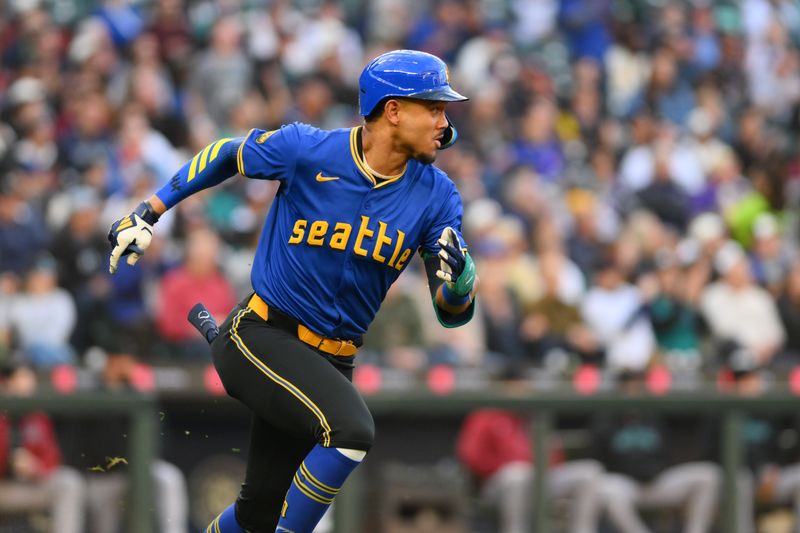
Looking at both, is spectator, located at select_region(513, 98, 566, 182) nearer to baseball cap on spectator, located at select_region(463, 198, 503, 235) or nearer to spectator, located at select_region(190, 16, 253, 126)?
baseball cap on spectator, located at select_region(463, 198, 503, 235)

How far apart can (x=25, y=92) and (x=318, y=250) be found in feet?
24.3

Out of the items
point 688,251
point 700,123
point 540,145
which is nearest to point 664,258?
point 688,251

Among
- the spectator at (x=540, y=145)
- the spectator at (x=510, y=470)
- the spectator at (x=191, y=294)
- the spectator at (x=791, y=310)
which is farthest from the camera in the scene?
the spectator at (x=540, y=145)

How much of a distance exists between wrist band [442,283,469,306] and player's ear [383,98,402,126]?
2.28ft

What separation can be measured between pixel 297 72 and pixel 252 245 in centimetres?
331

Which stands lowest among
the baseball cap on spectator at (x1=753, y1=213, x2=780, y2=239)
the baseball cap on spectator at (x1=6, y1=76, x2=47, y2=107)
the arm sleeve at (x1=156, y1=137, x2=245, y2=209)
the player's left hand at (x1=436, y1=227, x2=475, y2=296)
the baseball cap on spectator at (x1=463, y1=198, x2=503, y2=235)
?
the baseball cap on spectator at (x1=753, y1=213, x2=780, y2=239)

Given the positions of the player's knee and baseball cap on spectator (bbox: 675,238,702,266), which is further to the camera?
baseball cap on spectator (bbox: 675,238,702,266)

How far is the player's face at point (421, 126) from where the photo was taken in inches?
229

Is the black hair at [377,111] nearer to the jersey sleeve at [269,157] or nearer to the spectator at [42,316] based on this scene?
the jersey sleeve at [269,157]

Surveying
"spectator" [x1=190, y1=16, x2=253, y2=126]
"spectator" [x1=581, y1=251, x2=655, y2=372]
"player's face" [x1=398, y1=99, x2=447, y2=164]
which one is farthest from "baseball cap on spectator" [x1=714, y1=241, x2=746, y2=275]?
"player's face" [x1=398, y1=99, x2=447, y2=164]

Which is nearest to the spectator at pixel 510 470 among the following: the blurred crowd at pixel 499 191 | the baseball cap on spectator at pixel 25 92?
the blurred crowd at pixel 499 191

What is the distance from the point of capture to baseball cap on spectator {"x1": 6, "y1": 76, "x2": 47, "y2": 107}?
12391 mm

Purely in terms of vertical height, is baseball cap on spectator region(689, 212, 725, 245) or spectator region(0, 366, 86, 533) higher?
baseball cap on spectator region(689, 212, 725, 245)

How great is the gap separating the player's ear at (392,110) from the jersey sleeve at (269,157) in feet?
1.29
